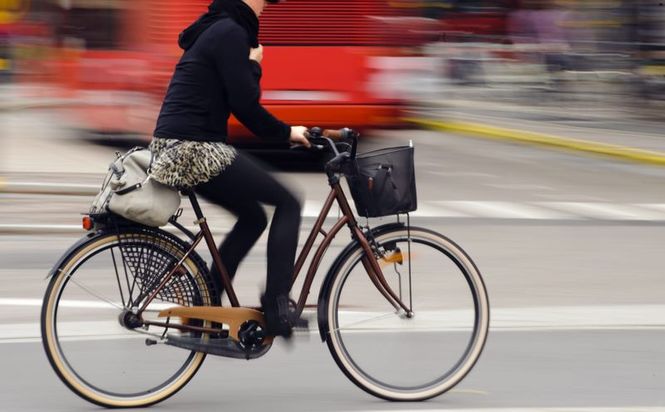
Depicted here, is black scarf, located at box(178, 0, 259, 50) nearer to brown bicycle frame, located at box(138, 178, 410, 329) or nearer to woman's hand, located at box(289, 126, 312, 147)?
woman's hand, located at box(289, 126, 312, 147)

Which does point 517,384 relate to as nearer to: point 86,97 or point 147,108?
point 147,108

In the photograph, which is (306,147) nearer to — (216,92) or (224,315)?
(216,92)

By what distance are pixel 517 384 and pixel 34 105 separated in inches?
686

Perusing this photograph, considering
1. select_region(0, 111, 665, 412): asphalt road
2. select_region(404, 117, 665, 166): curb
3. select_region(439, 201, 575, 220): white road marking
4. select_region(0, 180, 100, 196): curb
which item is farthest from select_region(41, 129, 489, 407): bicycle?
select_region(404, 117, 665, 166): curb

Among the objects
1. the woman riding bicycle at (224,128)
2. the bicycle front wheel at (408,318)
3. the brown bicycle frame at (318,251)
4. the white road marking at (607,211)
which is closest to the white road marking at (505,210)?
the white road marking at (607,211)

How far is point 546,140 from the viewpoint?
18.0 metres

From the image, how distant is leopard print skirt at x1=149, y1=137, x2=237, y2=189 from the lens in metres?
5.33

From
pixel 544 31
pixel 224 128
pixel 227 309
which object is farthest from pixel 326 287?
pixel 544 31

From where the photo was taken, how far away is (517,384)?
599cm

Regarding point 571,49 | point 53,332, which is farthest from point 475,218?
point 571,49

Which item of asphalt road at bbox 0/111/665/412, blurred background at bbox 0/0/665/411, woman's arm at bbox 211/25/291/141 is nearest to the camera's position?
woman's arm at bbox 211/25/291/141

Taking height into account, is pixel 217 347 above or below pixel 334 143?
below

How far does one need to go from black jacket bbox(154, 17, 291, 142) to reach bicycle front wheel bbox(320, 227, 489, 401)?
0.62m

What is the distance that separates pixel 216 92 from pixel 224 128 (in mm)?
149
